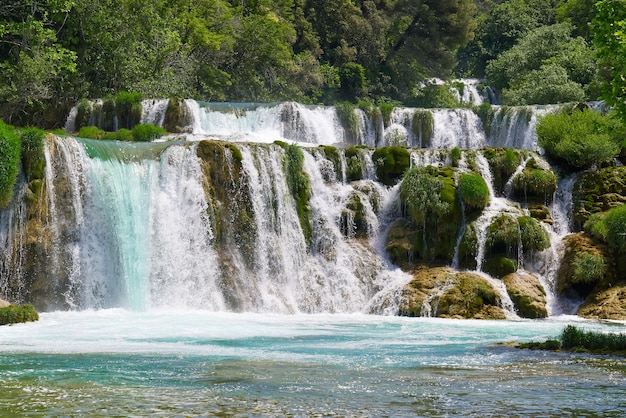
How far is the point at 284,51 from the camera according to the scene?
5062 cm

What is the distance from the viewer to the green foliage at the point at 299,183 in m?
28.9

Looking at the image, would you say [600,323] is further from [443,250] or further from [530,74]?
[530,74]

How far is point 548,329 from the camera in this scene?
22109 mm

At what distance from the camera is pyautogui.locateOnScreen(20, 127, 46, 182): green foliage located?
82.7ft

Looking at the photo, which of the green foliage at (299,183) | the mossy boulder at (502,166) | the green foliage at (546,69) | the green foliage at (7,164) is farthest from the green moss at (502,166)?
the green foliage at (546,69)

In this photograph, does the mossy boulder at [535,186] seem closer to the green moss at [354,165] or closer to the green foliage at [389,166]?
the green foliage at [389,166]

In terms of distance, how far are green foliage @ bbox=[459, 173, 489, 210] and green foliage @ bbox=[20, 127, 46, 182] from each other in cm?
1288

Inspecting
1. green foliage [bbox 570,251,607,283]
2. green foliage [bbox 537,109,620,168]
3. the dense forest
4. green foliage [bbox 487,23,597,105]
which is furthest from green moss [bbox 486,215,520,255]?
green foliage [bbox 487,23,597,105]

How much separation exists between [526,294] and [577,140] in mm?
7698

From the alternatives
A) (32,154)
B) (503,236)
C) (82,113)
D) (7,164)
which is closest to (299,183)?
(503,236)

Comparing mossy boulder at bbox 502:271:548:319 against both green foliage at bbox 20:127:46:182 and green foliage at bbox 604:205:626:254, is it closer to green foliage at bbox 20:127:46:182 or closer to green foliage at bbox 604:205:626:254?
green foliage at bbox 604:205:626:254

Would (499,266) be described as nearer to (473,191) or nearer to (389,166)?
(473,191)

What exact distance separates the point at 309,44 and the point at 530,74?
1460cm

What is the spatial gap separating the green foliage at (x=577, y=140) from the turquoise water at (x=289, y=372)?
38.0 feet
